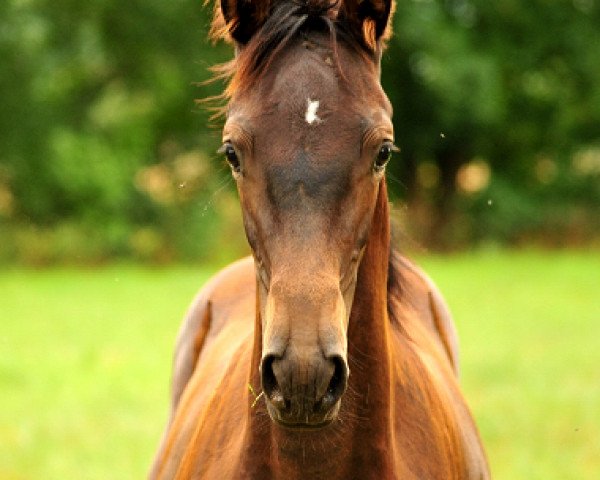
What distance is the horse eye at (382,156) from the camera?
273 centimetres

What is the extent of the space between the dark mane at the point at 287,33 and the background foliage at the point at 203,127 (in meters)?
19.7

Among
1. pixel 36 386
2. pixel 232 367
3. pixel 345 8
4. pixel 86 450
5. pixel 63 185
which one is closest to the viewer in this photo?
pixel 345 8

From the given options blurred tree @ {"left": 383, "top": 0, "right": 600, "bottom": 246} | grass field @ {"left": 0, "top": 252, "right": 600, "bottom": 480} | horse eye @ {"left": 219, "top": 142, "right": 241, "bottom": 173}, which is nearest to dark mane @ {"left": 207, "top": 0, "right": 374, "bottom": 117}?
horse eye @ {"left": 219, "top": 142, "right": 241, "bottom": 173}

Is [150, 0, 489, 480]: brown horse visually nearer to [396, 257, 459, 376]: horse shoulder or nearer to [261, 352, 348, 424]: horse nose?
[261, 352, 348, 424]: horse nose

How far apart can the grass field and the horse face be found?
511cm

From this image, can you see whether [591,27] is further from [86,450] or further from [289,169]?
[289,169]

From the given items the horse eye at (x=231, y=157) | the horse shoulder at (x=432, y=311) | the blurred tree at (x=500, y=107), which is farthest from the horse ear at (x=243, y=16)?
the blurred tree at (x=500, y=107)

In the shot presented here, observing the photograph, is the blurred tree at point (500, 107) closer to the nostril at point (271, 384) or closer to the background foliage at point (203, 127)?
the background foliage at point (203, 127)

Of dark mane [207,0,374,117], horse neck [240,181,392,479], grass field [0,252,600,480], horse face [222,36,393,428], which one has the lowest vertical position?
grass field [0,252,600,480]

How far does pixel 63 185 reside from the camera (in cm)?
2342

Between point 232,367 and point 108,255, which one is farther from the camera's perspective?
point 108,255

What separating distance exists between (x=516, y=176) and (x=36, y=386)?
1905 centimetres

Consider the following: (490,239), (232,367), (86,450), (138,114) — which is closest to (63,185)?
(138,114)

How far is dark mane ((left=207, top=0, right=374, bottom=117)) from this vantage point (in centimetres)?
280
